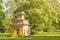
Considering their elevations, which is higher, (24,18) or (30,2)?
(30,2)

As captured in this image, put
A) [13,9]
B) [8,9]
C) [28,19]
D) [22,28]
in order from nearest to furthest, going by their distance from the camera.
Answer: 1. [22,28]
2. [28,19]
3. [13,9]
4. [8,9]

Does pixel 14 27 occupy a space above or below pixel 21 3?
below

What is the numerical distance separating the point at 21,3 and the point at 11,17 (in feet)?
15.5


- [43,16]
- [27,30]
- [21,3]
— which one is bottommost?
[27,30]

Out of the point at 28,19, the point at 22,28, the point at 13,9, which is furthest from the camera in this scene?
the point at 13,9

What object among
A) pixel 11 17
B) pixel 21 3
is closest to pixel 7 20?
pixel 11 17

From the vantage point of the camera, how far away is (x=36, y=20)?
36.6m

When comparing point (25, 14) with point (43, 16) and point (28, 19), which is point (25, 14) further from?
point (43, 16)

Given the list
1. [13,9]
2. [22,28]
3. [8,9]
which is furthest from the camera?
[8,9]

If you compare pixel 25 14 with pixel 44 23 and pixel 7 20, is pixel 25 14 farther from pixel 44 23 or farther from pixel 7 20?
pixel 7 20

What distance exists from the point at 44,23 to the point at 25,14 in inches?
159

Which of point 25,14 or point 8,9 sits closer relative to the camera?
point 25,14

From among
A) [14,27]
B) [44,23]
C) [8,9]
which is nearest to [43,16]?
[44,23]

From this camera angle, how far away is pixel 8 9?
42875 mm
